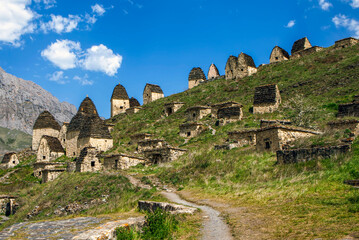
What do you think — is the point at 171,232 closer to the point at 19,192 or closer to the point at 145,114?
the point at 19,192

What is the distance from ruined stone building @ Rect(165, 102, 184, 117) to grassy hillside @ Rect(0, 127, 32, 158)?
299 feet

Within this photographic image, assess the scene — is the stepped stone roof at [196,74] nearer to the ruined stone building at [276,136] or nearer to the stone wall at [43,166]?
the stone wall at [43,166]

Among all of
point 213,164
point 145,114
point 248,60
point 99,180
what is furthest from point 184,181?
point 248,60

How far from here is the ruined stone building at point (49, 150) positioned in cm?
4125

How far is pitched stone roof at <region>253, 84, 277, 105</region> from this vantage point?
36.5m

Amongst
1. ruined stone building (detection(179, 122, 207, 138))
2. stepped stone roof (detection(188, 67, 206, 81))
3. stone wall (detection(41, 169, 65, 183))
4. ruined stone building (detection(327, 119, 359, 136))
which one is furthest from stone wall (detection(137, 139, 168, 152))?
stepped stone roof (detection(188, 67, 206, 81))

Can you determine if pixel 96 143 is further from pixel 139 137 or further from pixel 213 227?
pixel 213 227

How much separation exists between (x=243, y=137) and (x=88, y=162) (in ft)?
40.3

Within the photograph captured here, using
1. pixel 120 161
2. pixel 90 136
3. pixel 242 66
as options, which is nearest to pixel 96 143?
pixel 90 136

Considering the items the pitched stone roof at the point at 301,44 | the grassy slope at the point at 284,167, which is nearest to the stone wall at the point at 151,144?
the grassy slope at the point at 284,167

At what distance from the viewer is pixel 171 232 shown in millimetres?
9664

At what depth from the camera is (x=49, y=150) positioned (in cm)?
4144

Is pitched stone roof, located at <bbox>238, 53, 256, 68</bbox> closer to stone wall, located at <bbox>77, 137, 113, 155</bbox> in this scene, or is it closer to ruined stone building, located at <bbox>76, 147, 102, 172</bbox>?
stone wall, located at <bbox>77, 137, 113, 155</bbox>

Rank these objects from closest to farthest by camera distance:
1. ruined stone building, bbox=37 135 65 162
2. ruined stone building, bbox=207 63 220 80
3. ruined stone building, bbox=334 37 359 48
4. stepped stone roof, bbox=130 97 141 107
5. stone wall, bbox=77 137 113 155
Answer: stone wall, bbox=77 137 113 155, ruined stone building, bbox=37 135 65 162, ruined stone building, bbox=334 37 359 48, stepped stone roof, bbox=130 97 141 107, ruined stone building, bbox=207 63 220 80
